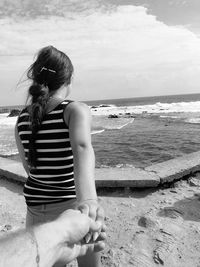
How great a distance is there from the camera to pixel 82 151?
170 cm

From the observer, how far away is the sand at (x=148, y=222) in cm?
305

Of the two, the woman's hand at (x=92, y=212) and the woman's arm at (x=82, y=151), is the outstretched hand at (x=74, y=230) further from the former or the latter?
the woman's arm at (x=82, y=151)

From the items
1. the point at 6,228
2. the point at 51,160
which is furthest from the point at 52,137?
the point at 6,228

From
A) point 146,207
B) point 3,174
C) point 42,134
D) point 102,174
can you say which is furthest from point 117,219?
point 3,174

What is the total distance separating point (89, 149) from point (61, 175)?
339 mm

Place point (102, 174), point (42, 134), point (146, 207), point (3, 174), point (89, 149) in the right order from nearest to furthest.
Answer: point (89, 149) → point (42, 134) → point (146, 207) → point (102, 174) → point (3, 174)

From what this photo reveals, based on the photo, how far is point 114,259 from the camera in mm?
3031

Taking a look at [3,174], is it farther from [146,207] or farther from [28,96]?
[28,96]

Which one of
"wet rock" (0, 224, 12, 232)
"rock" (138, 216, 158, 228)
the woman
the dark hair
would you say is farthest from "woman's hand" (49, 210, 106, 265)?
"wet rock" (0, 224, 12, 232)

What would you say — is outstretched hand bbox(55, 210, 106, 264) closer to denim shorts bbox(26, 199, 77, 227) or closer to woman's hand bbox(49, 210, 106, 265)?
woman's hand bbox(49, 210, 106, 265)

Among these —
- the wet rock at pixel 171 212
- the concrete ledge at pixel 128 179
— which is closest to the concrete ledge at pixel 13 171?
the concrete ledge at pixel 128 179

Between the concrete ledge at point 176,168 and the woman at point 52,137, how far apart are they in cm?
307

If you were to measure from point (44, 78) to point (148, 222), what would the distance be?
7.93ft

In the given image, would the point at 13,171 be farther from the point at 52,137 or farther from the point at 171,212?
the point at 52,137
